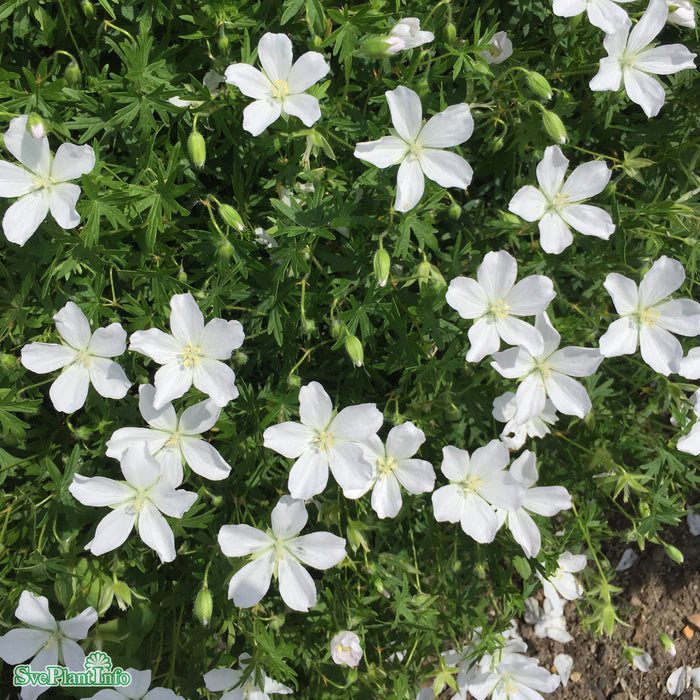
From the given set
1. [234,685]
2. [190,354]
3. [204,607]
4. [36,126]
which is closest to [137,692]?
[234,685]

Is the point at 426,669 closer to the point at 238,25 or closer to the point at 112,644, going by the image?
the point at 112,644

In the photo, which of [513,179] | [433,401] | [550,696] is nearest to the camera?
[433,401]

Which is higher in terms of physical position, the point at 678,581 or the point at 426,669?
the point at 426,669

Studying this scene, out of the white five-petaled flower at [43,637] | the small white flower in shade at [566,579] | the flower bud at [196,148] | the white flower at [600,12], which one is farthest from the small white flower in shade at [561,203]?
the white five-petaled flower at [43,637]

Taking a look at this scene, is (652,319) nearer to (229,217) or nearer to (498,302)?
(498,302)

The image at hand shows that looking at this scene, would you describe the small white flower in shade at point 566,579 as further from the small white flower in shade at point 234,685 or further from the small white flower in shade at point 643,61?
the small white flower in shade at point 643,61

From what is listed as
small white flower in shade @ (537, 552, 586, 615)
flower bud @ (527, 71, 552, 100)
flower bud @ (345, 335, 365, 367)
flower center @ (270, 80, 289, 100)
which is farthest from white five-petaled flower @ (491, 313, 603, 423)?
flower center @ (270, 80, 289, 100)

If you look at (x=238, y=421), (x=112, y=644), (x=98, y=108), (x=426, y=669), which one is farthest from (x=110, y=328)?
(x=426, y=669)
